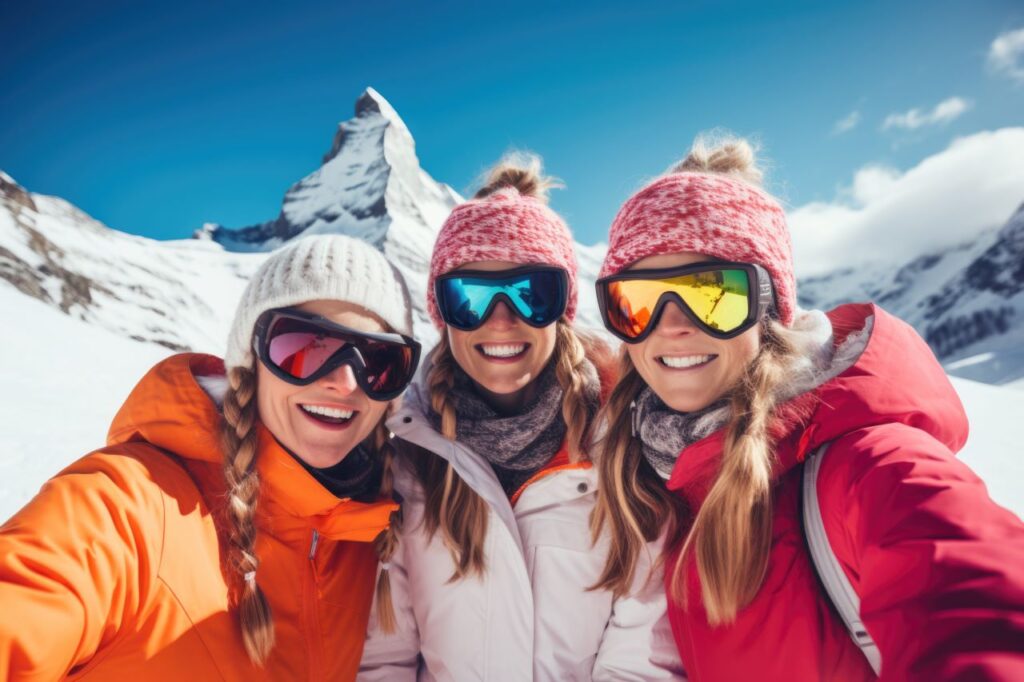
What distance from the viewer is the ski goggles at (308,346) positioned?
2111 millimetres

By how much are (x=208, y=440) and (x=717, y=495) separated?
6.05 ft

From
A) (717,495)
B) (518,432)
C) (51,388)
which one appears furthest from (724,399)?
(51,388)

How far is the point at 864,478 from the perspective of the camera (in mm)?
1357

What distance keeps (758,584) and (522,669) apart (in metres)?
1.07

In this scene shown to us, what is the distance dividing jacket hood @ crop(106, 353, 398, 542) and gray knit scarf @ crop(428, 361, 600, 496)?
0.51m

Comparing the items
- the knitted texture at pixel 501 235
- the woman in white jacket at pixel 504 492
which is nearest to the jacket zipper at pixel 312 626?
the woman in white jacket at pixel 504 492

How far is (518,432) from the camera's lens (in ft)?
8.21

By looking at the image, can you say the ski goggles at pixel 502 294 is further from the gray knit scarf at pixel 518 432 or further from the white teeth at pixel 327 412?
the white teeth at pixel 327 412

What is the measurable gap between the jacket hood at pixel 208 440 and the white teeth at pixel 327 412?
7.3 inches

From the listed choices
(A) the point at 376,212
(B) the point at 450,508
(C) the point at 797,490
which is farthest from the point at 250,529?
(A) the point at 376,212

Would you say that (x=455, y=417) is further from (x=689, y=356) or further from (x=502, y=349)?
(x=689, y=356)

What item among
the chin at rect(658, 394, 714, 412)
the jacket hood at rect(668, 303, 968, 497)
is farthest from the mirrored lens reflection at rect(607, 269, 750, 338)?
the jacket hood at rect(668, 303, 968, 497)

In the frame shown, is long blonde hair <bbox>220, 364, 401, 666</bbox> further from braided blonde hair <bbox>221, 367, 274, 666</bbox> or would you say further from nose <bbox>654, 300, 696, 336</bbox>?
nose <bbox>654, 300, 696, 336</bbox>

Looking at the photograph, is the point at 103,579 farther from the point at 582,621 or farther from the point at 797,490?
the point at 797,490
